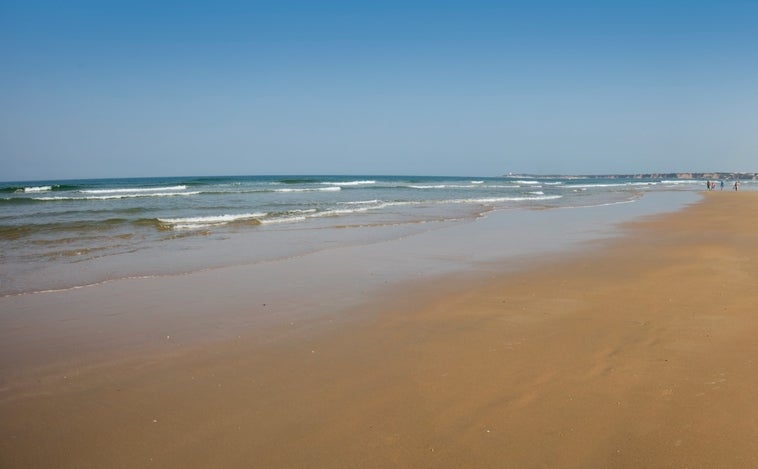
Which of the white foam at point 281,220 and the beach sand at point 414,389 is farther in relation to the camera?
the white foam at point 281,220

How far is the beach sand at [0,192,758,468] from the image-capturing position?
10.6 ft

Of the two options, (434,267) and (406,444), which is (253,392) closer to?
(406,444)

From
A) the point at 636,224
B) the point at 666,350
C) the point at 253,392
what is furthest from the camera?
the point at 636,224

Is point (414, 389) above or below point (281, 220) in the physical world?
below

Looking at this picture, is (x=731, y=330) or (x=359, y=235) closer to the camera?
(x=731, y=330)

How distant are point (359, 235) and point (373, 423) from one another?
11.6m

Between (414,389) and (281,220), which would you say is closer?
(414,389)

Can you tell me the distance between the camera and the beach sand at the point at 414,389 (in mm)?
3244

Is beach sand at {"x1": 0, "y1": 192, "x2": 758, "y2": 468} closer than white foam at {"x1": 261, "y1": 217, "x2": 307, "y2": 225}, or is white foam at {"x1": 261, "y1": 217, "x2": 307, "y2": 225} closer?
beach sand at {"x1": 0, "y1": 192, "x2": 758, "y2": 468}

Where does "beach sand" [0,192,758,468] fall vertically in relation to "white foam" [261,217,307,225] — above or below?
below

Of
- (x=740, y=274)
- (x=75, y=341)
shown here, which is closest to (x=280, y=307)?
(x=75, y=341)

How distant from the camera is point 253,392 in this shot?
411 cm

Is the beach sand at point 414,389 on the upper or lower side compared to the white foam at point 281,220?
lower

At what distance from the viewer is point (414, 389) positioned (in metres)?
4.10
